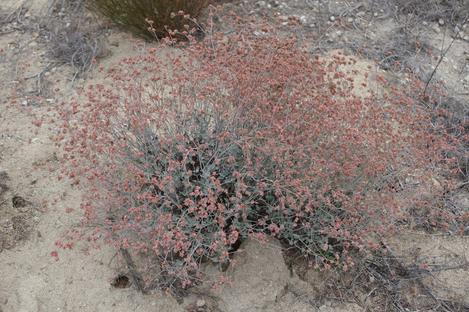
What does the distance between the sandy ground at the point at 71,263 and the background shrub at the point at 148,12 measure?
1.05 meters

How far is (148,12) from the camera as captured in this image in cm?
398

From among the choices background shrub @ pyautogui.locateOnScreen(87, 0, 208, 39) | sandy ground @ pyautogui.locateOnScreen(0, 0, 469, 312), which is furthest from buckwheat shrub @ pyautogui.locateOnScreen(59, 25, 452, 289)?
background shrub @ pyautogui.locateOnScreen(87, 0, 208, 39)

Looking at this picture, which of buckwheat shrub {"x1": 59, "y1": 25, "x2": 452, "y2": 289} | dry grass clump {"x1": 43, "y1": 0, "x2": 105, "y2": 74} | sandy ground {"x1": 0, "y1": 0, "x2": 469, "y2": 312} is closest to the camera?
buckwheat shrub {"x1": 59, "y1": 25, "x2": 452, "y2": 289}

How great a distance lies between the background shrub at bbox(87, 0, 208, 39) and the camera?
3936mm

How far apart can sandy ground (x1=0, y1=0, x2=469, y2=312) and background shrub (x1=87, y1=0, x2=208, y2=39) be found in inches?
41.3

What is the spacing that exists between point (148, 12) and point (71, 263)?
200 centimetres

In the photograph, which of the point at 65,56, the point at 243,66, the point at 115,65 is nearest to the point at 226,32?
the point at 115,65

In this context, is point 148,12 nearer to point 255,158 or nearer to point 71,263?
point 255,158

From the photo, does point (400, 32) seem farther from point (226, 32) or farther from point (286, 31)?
point (226, 32)

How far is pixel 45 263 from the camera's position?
2.95 metres

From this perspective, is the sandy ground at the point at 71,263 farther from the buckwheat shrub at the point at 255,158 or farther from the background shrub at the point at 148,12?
the background shrub at the point at 148,12

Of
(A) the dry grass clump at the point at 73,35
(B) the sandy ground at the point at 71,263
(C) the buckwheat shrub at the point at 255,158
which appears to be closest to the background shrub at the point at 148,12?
Answer: (A) the dry grass clump at the point at 73,35

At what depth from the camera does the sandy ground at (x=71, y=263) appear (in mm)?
2809

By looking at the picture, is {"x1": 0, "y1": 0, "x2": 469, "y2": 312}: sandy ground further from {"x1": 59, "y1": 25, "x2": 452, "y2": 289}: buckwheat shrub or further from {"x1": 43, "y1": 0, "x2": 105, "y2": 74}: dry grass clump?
{"x1": 43, "y1": 0, "x2": 105, "y2": 74}: dry grass clump
